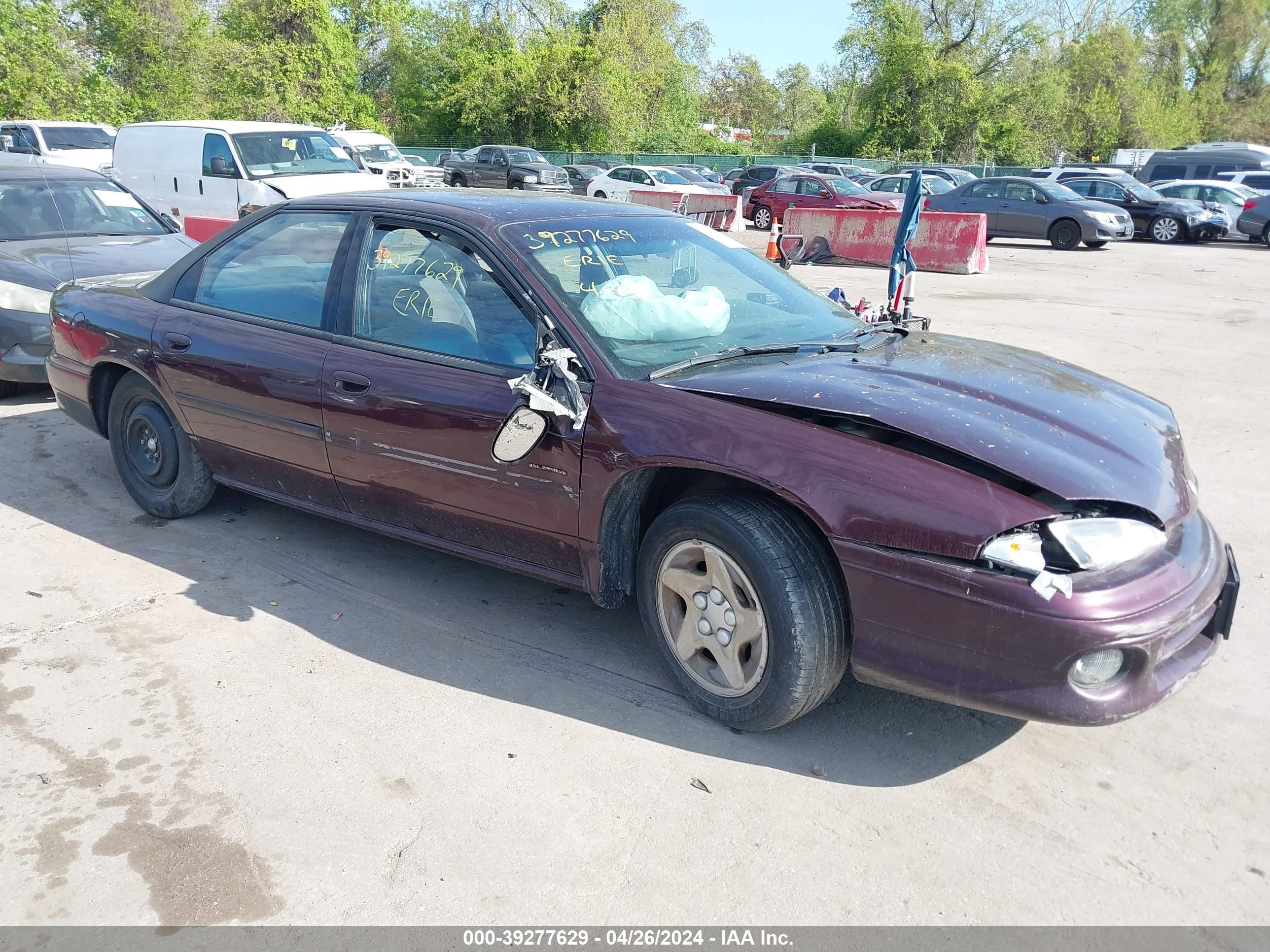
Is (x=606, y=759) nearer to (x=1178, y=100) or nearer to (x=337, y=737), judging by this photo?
(x=337, y=737)

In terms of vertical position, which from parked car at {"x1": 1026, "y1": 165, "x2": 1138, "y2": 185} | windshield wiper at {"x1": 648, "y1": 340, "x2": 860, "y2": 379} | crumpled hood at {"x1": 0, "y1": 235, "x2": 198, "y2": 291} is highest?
parked car at {"x1": 1026, "y1": 165, "x2": 1138, "y2": 185}

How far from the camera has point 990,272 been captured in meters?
16.9

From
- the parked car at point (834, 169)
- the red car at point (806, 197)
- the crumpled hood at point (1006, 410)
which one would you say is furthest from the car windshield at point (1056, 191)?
the crumpled hood at point (1006, 410)

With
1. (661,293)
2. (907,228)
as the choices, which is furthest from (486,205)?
(907,228)

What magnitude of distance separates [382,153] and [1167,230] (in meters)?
19.1

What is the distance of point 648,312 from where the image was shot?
361 cm

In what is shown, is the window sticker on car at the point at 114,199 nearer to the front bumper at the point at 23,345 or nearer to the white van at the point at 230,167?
the front bumper at the point at 23,345

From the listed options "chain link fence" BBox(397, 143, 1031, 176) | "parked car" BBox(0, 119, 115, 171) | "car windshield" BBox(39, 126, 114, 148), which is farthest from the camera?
"chain link fence" BBox(397, 143, 1031, 176)

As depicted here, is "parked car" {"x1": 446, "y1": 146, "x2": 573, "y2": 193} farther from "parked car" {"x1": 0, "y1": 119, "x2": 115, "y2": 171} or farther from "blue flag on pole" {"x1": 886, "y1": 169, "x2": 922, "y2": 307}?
"blue flag on pole" {"x1": 886, "y1": 169, "x2": 922, "y2": 307}

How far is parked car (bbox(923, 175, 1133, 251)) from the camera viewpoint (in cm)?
2092

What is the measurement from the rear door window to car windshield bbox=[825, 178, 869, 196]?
19912mm

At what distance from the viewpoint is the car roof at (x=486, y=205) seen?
3836 mm

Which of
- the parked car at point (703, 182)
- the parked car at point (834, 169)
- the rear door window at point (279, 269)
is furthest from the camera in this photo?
the parked car at point (834, 169)
